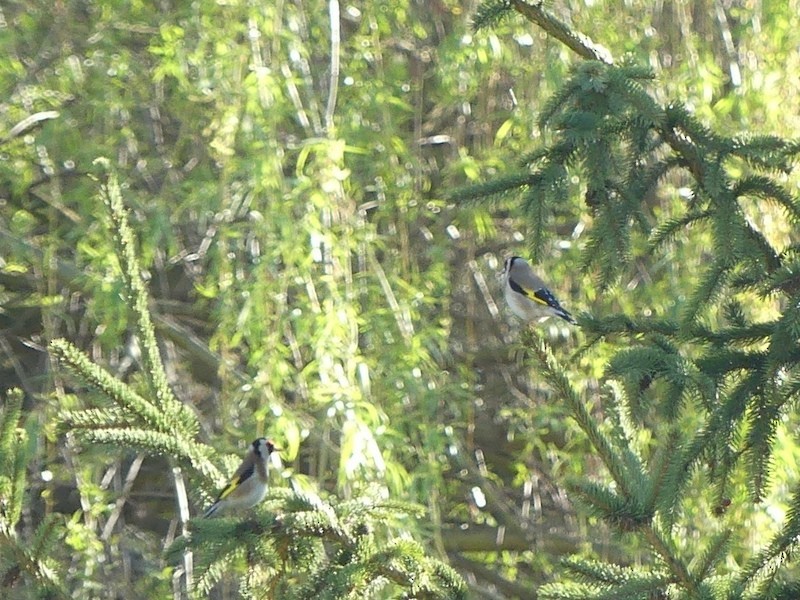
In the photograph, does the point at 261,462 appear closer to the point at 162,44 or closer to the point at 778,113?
the point at 162,44

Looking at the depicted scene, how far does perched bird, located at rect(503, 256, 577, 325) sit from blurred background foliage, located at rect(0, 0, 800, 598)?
0.13 meters

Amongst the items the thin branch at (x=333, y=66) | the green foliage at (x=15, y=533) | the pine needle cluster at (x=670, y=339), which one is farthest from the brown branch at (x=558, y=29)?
the thin branch at (x=333, y=66)


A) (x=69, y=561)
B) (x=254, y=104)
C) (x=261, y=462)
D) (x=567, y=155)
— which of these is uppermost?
(x=254, y=104)

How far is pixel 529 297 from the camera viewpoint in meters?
3.09

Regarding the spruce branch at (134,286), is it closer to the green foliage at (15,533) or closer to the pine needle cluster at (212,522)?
the pine needle cluster at (212,522)

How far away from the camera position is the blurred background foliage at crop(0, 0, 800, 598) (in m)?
3.16

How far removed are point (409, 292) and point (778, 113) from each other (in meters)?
1.06

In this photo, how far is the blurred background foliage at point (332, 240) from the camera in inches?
124

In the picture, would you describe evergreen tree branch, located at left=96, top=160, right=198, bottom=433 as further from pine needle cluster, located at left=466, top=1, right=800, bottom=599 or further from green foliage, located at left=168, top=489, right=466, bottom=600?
pine needle cluster, located at left=466, top=1, right=800, bottom=599

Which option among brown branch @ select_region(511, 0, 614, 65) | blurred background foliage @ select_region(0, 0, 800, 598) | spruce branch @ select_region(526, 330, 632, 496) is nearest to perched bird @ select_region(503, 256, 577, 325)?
blurred background foliage @ select_region(0, 0, 800, 598)

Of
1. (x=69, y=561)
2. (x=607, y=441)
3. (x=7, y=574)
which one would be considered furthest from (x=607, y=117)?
(x=69, y=561)

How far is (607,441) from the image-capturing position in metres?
1.74

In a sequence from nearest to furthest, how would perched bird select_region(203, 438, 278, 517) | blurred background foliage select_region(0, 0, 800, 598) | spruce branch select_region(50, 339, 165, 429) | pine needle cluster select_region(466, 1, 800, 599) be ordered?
pine needle cluster select_region(466, 1, 800, 599) → spruce branch select_region(50, 339, 165, 429) → perched bird select_region(203, 438, 278, 517) → blurred background foliage select_region(0, 0, 800, 598)

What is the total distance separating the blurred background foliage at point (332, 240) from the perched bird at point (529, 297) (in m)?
0.13
